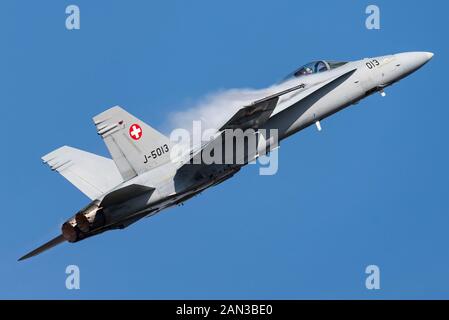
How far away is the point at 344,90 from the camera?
21.4 m

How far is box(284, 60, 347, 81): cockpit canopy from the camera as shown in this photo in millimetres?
21484

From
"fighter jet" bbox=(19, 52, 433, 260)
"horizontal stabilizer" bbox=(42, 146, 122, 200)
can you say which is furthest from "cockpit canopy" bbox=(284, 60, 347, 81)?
"horizontal stabilizer" bbox=(42, 146, 122, 200)

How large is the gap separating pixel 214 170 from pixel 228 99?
1.99 meters

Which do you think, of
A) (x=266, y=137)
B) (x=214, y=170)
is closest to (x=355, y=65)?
(x=266, y=137)

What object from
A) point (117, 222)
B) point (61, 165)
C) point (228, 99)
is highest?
point (228, 99)

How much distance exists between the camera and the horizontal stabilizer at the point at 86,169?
20156 mm

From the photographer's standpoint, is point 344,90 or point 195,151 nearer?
point 195,151

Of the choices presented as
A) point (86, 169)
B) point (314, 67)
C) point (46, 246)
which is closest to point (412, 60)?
point (314, 67)

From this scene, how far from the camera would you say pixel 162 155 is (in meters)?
19.4

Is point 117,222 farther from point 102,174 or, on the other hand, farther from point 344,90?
point 344,90

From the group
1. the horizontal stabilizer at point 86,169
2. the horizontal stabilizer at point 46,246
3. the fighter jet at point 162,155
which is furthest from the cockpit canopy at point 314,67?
the horizontal stabilizer at point 46,246

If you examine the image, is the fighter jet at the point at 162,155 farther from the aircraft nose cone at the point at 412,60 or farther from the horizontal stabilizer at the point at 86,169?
the aircraft nose cone at the point at 412,60

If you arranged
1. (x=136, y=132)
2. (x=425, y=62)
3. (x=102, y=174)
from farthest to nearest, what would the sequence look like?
(x=425, y=62)
(x=102, y=174)
(x=136, y=132)

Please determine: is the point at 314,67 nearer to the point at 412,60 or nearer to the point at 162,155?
the point at 412,60
